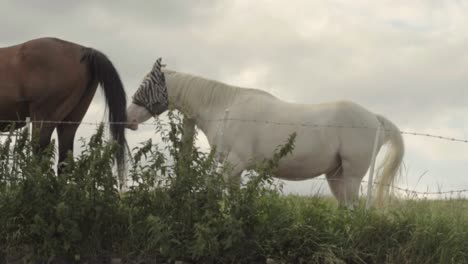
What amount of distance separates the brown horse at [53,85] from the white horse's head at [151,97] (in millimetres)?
172

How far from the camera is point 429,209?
7.15 metres

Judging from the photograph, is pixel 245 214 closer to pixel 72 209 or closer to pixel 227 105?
pixel 72 209

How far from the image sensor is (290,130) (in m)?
8.34

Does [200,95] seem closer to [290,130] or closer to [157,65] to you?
[157,65]

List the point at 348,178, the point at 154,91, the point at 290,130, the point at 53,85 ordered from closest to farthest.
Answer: the point at 290,130
the point at 348,178
the point at 154,91
the point at 53,85

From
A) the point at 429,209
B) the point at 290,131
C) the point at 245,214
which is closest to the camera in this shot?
the point at 245,214

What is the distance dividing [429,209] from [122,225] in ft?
9.82

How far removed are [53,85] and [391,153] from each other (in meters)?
4.18

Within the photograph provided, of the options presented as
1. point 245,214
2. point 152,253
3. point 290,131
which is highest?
point 290,131

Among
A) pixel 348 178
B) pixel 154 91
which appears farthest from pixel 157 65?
pixel 348 178

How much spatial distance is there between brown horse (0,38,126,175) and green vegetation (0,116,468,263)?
2163 millimetres

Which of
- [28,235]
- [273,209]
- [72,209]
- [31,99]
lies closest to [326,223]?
[273,209]

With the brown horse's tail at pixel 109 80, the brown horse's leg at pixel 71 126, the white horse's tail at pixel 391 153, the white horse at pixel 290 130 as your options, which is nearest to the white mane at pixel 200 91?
the white horse at pixel 290 130

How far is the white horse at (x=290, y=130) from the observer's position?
8285 millimetres
